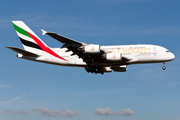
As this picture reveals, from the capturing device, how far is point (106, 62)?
132ft

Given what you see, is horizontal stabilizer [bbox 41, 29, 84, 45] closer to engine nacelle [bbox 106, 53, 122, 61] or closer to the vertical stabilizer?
engine nacelle [bbox 106, 53, 122, 61]

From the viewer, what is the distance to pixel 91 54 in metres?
37.0

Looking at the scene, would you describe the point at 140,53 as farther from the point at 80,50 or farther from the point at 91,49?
the point at 80,50

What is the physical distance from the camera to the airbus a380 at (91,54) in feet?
122

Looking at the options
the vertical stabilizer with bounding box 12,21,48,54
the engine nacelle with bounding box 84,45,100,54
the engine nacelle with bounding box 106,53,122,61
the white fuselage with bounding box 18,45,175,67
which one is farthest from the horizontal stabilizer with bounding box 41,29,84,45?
the vertical stabilizer with bounding box 12,21,48,54

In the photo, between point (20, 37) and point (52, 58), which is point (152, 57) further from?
point (20, 37)

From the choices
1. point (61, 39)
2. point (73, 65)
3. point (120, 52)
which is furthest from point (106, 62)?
point (61, 39)

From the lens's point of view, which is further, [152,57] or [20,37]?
[20,37]

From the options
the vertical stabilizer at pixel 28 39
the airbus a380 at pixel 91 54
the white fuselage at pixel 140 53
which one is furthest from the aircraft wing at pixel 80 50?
the vertical stabilizer at pixel 28 39

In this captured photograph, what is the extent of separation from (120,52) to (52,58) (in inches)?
Answer: 418

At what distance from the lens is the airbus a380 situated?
37125mm

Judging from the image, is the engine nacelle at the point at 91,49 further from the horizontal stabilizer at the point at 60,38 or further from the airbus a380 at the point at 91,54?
the horizontal stabilizer at the point at 60,38

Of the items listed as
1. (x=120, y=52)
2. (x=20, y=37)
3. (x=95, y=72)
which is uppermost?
(x=20, y=37)

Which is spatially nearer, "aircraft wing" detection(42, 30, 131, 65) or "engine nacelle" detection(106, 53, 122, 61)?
"aircraft wing" detection(42, 30, 131, 65)
